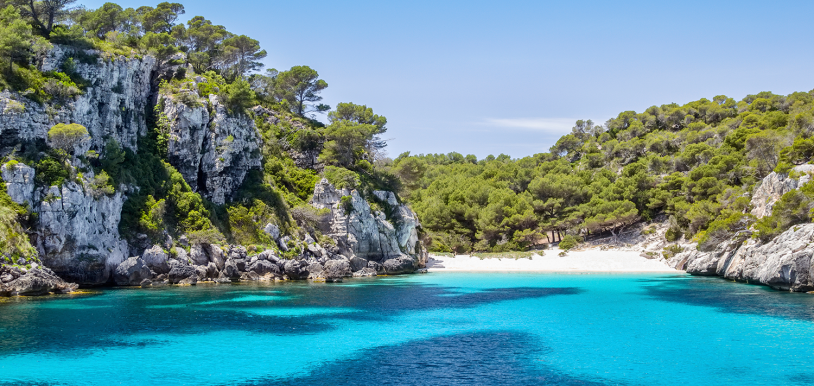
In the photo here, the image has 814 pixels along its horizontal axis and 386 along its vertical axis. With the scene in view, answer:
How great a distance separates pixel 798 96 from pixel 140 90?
327ft

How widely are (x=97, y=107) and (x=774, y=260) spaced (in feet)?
184

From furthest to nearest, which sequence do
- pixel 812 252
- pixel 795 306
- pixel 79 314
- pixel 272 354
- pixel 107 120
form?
pixel 107 120 → pixel 812 252 → pixel 795 306 → pixel 79 314 → pixel 272 354

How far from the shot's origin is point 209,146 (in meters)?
52.9

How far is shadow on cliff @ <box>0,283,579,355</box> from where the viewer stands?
21.8 m

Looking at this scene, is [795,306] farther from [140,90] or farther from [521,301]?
[140,90]

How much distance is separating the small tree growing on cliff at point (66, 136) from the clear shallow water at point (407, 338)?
484 inches

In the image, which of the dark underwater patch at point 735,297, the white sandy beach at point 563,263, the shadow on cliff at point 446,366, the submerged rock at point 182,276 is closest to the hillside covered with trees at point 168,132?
the submerged rock at point 182,276

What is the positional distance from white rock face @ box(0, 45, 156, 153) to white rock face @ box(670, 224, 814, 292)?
54.3m

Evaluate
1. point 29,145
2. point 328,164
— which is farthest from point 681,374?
point 328,164

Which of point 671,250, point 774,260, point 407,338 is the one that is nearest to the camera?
point 407,338

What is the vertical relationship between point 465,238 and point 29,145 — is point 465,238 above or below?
below

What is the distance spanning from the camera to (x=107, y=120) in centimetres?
4541

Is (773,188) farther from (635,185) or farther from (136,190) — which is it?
(136,190)

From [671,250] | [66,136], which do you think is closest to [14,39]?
[66,136]
